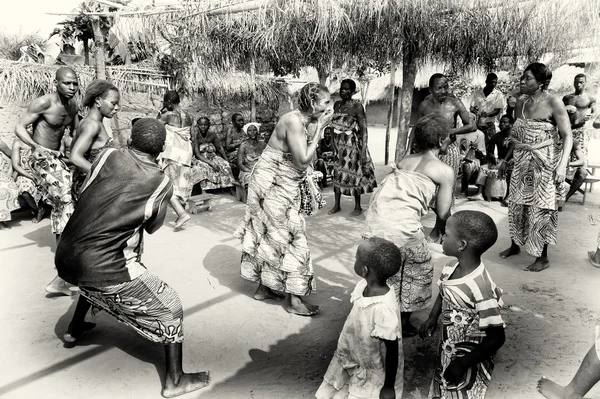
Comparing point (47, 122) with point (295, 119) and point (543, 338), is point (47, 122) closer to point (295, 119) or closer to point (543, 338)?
point (295, 119)

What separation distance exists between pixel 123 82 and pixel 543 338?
8667mm

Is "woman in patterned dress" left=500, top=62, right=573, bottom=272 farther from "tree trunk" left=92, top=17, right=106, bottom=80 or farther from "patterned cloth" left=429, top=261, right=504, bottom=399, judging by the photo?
"tree trunk" left=92, top=17, right=106, bottom=80

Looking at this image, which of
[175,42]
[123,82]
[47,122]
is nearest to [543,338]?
[47,122]

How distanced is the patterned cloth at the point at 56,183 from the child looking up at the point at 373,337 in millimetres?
3331

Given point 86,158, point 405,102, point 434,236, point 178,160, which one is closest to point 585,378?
point 434,236

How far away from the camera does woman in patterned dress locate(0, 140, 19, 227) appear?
20.6ft

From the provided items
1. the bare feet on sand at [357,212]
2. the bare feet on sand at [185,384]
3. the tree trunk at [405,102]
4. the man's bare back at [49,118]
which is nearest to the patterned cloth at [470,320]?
the bare feet on sand at [185,384]

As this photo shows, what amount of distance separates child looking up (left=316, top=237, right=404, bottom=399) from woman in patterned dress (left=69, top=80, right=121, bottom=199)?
8.48 ft

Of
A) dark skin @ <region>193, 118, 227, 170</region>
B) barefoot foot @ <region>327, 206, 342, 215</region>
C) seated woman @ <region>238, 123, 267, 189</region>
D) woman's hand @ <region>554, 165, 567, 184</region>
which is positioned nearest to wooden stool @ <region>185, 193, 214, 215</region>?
seated woman @ <region>238, 123, 267, 189</region>

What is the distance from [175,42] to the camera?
22.1 feet

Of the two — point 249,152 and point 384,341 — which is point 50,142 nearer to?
point 249,152

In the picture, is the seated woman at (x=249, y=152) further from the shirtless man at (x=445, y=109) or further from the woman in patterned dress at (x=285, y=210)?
the woman in patterned dress at (x=285, y=210)

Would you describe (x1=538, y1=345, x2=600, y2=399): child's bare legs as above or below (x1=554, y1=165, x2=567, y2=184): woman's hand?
below

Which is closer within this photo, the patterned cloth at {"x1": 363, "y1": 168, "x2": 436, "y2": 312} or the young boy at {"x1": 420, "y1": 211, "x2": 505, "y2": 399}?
the young boy at {"x1": 420, "y1": 211, "x2": 505, "y2": 399}
